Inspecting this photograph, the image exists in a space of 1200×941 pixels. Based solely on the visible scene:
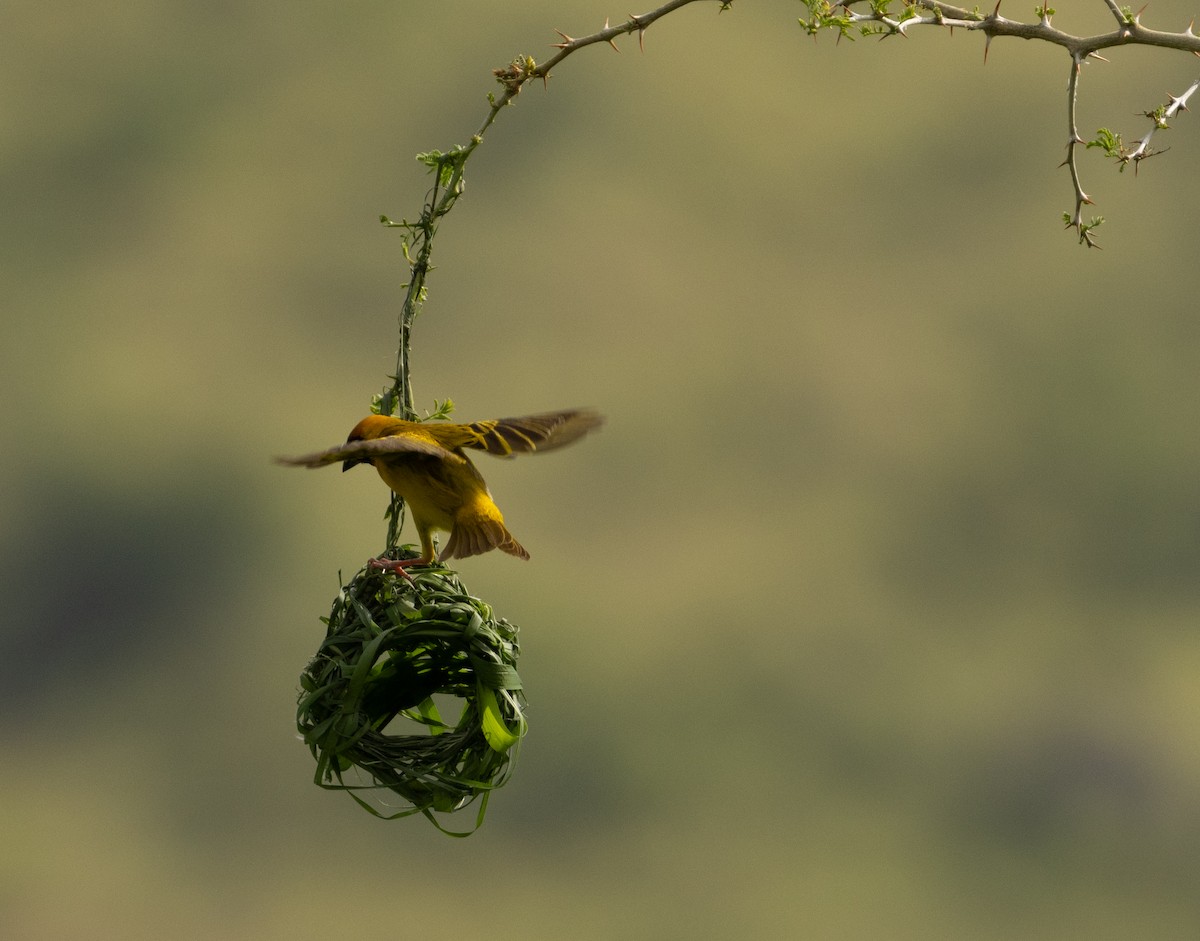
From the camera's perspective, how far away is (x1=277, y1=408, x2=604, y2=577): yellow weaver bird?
10.0 ft

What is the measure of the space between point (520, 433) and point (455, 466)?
0.68 ft

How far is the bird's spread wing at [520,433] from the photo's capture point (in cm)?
304

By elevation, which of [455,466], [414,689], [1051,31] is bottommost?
[414,689]

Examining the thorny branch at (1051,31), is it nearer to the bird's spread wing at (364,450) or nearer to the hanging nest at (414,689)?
the bird's spread wing at (364,450)

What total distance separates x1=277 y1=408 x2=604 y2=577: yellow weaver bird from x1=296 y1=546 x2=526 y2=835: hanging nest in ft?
0.31

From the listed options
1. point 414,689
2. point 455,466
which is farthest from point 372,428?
point 414,689

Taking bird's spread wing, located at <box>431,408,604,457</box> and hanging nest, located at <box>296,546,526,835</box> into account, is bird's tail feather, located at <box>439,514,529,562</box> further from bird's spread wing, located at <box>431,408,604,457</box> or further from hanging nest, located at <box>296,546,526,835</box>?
bird's spread wing, located at <box>431,408,604,457</box>

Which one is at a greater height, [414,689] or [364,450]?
→ [364,450]

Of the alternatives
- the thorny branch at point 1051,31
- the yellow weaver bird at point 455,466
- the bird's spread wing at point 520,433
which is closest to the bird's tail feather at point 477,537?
the yellow weaver bird at point 455,466

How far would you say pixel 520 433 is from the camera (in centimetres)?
306

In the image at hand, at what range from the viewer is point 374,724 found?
321 centimetres

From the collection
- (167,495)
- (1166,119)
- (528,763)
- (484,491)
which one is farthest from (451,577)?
(167,495)

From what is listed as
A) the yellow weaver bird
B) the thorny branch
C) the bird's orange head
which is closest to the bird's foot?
the yellow weaver bird

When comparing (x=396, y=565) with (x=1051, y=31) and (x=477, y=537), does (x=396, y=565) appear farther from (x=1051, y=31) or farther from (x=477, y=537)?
(x=1051, y=31)
